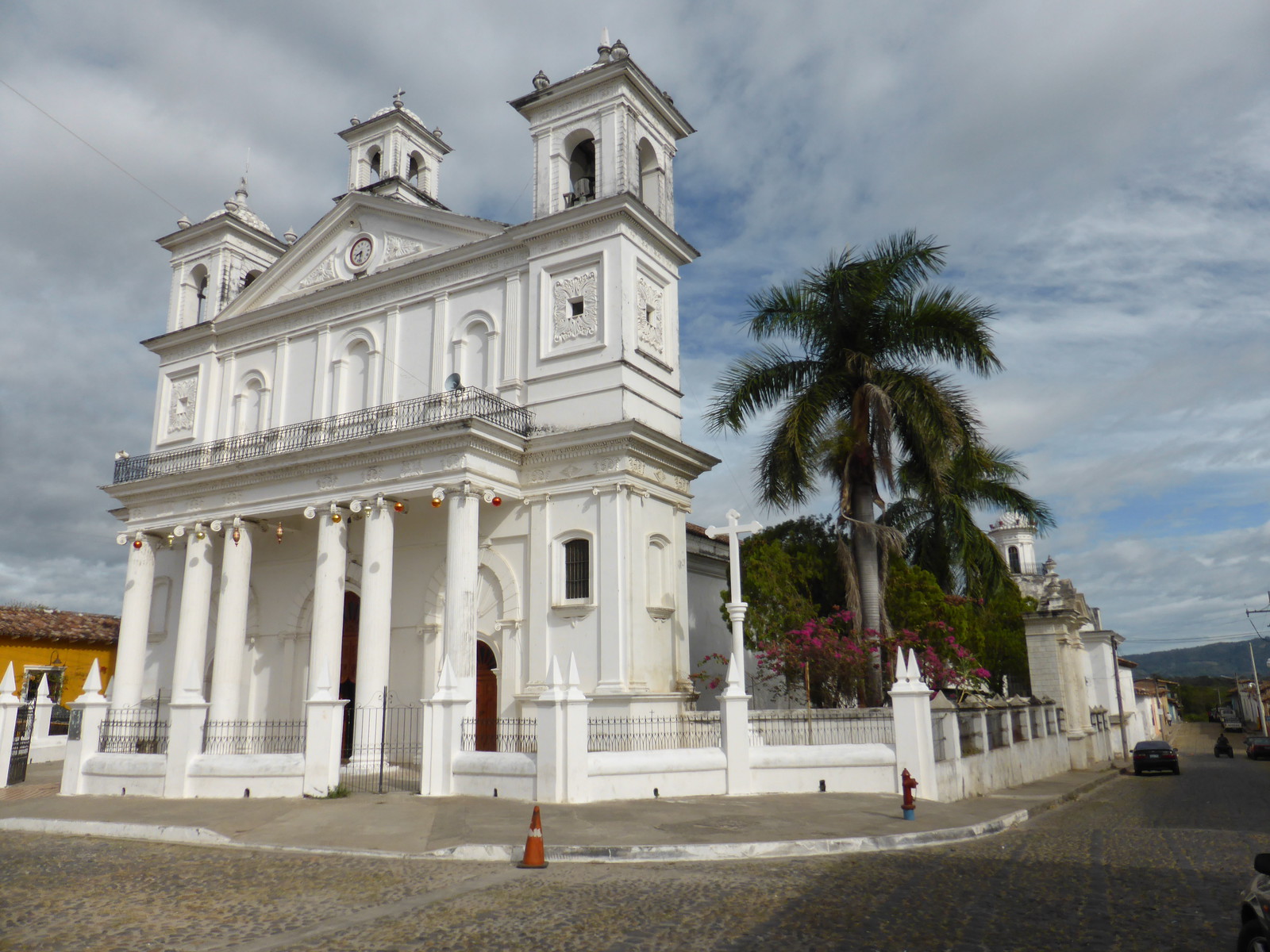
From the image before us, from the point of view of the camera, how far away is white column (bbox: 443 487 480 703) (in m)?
17.9

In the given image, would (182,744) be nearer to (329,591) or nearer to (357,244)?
(329,591)

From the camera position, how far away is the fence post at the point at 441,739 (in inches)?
575

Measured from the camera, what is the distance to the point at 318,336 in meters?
25.0

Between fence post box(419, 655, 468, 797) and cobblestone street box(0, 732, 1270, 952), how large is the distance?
394 centimetres

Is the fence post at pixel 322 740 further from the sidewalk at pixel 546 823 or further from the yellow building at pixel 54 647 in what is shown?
the yellow building at pixel 54 647

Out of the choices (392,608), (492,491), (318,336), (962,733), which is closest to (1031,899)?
(962,733)

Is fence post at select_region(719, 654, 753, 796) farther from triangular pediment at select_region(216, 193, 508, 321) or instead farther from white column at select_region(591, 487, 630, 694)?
triangular pediment at select_region(216, 193, 508, 321)

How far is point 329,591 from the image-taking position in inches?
786

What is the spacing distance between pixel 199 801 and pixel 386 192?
17.3 metres

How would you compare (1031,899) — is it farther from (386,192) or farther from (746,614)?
→ (386,192)

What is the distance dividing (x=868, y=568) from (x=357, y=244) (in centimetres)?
1592

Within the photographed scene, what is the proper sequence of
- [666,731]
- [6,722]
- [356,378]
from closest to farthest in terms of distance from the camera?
[6,722]
[666,731]
[356,378]

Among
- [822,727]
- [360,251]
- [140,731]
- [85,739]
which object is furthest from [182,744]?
[360,251]

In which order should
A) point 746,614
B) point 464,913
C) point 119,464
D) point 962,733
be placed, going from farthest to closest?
1. point 119,464
2. point 746,614
3. point 962,733
4. point 464,913
